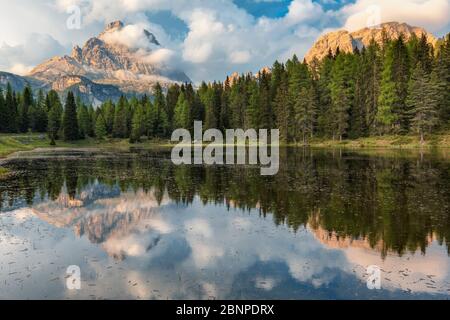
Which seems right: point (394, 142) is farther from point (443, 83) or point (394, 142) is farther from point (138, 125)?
point (138, 125)

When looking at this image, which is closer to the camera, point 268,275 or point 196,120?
point 268,275

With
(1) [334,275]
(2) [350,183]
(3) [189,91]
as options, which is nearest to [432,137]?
(2) [350,183]

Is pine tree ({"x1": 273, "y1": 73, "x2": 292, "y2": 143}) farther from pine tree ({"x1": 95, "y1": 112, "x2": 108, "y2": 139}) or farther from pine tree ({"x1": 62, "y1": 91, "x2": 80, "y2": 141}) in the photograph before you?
pine tree ({"x1": 95, "y1": 112, "x2": 108, "y2": 139})

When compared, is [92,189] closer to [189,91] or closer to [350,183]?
[350,183]

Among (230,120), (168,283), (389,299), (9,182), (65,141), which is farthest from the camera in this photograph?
(230,120)

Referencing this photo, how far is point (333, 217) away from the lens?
20984 mm

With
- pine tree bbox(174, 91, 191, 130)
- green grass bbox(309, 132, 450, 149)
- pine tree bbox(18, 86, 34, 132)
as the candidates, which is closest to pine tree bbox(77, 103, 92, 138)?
pine tree bbox(18, 86, 34, 132)

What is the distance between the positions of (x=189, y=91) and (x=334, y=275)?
154362 millimetres

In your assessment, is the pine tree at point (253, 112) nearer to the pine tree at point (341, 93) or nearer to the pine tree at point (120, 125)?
the pine tree at point (341, 93)

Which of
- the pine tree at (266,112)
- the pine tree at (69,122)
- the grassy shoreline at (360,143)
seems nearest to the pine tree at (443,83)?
the grassy shoreline at (360,143)

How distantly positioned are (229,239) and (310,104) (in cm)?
8770

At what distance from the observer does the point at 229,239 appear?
18.1m

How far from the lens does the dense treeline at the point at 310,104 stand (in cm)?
8425

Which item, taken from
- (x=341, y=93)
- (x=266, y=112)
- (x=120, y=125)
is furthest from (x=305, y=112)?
(x=120, y=125)
